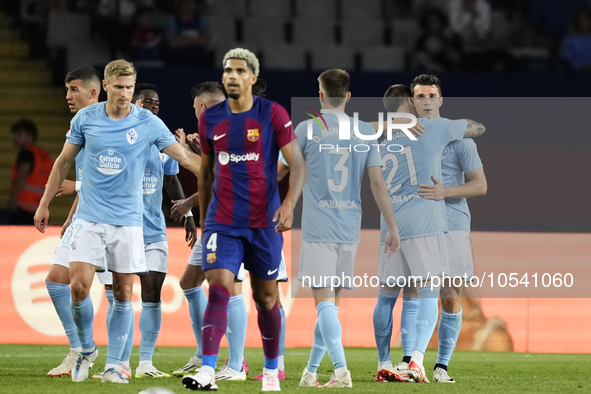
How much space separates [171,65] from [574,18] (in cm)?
674

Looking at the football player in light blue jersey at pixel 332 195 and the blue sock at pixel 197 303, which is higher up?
the football player in light blue jersey at pixel 332 195

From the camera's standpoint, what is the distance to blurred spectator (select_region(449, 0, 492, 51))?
1523 cm

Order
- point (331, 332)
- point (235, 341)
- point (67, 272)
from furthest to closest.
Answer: point (67, 272)
point (235, 341)
point (331, 332)

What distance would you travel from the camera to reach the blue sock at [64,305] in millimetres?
6891

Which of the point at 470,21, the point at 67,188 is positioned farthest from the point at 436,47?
the point at 67,188

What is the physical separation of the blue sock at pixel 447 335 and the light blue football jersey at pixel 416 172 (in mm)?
704

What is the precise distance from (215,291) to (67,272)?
77.3 inches

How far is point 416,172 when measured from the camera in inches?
276

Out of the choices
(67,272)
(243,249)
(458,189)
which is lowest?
(67,272)

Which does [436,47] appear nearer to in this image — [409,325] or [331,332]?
[409,325]

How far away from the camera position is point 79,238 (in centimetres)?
625

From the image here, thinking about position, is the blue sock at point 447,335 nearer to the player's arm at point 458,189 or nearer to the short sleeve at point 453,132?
the player's arm at point 458,189

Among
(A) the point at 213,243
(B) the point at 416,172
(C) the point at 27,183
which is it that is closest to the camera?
(A) the point at 213,243

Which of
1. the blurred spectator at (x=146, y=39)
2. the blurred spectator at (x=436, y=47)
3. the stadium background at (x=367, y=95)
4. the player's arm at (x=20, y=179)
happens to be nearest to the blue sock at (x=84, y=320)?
the stadium background at (x=367, y=95)
